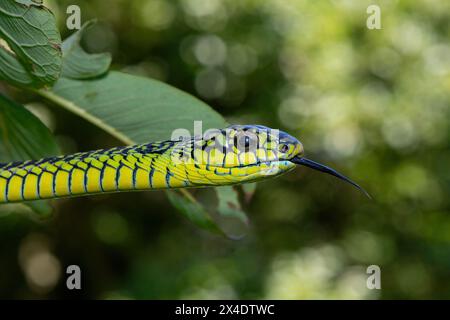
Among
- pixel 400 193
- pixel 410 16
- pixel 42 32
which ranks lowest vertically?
pixel 42 32

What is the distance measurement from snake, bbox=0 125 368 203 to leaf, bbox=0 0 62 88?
16 cm

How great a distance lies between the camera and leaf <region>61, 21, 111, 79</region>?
1.29m

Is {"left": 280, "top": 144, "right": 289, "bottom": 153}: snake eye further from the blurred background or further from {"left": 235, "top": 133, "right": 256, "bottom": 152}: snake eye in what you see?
the blurred background

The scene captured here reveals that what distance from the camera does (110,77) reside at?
1.36 meters

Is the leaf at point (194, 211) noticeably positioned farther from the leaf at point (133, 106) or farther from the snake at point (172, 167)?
the snake at point (172, 167)

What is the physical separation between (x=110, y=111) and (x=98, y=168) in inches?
11.7

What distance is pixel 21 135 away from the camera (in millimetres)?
1350

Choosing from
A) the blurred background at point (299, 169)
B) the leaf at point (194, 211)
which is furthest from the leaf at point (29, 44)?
the blurred background at point (299, 169)

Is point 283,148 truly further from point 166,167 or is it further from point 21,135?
point 21,135

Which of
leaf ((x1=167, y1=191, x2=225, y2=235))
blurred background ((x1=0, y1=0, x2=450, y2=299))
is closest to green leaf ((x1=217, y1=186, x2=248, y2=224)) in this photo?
leaf ((x1=167, y1=191, x2=225, y2=235))

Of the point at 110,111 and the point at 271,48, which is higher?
the point at 271,48

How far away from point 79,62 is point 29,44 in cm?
35

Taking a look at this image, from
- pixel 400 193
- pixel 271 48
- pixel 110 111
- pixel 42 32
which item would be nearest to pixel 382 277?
pixel 400 193

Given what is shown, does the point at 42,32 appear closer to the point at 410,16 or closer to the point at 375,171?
the point at 410,16
